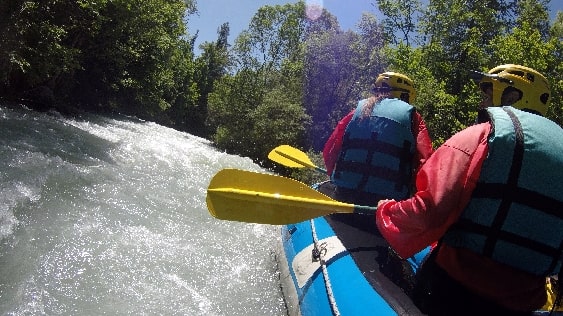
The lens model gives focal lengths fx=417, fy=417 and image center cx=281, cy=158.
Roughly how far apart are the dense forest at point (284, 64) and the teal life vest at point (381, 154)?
8.99m

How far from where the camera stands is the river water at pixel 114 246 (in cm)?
328

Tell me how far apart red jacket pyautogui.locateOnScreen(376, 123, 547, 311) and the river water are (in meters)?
2.14

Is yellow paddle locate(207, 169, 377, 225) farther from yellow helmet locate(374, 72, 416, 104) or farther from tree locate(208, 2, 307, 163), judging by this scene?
tree locate(208, 2, 307, 163)

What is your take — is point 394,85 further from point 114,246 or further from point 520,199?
point 114,246

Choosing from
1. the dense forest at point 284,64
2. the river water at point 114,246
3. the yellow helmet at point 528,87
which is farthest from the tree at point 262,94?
the yellow helmet at point 528,87

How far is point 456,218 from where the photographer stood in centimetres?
187

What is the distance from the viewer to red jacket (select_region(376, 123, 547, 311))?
180 cm

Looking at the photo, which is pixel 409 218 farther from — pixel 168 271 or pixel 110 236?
pixel 110 236

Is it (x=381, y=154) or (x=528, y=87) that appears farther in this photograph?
(x=381, y=154)

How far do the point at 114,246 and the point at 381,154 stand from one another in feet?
9.15

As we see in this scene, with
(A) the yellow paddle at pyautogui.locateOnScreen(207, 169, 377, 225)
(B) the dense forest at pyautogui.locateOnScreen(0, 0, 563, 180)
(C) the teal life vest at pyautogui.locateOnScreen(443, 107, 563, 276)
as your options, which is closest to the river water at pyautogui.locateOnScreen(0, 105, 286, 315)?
(A) the yellow paddle at pyautogui.locateOnScreen(207, 169, 377, 225)

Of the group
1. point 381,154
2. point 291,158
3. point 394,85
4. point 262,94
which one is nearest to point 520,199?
point 381,154

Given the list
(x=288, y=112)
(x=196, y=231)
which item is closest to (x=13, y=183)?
(x=196, y=231)

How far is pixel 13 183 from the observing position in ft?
16.4
